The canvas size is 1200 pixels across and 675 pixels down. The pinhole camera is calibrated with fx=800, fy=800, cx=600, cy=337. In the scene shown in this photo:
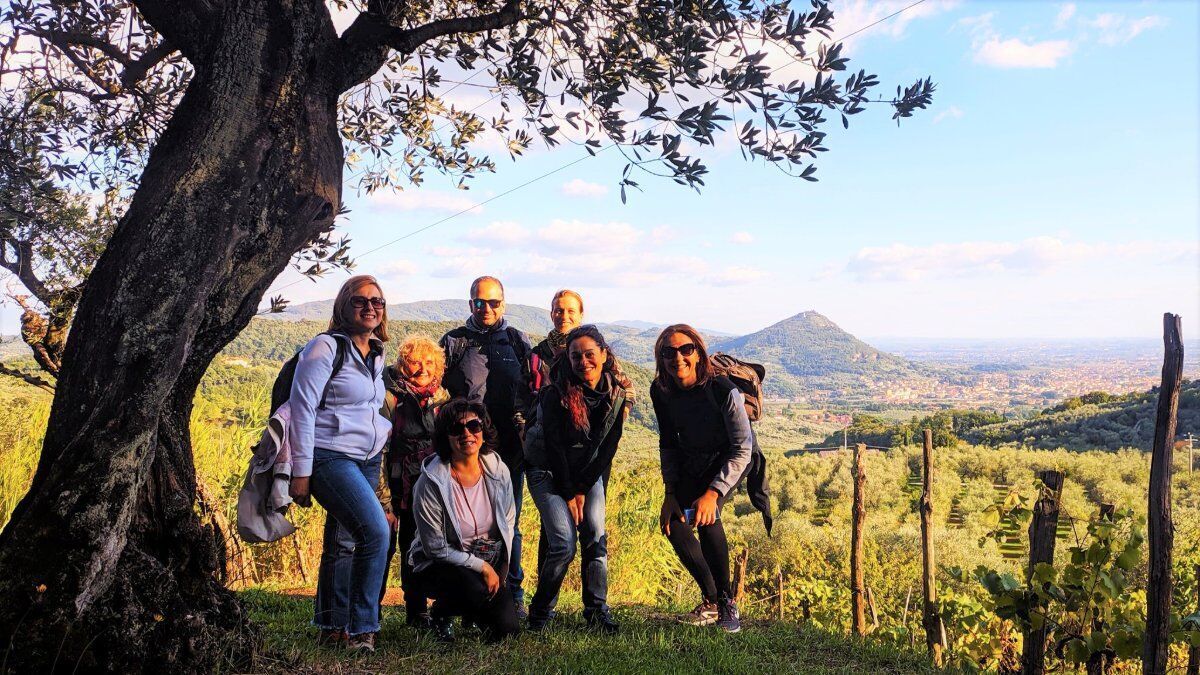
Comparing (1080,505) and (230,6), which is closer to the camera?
(230,6)

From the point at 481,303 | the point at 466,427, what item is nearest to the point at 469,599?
the point at 466,427

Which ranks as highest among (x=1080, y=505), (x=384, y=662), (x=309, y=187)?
(x=309, y=187)

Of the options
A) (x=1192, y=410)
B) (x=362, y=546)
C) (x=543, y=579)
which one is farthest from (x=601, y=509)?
(x=1192, y=410)

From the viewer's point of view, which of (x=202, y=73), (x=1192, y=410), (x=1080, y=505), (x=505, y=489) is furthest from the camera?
(x=1192, y=410)

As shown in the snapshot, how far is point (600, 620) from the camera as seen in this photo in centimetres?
539

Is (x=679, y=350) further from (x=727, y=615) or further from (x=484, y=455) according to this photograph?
(x=727, y=615)

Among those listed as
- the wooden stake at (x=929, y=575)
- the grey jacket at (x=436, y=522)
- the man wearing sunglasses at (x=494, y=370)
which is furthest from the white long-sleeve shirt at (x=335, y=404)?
the wooden stake at (x=929, y=575)

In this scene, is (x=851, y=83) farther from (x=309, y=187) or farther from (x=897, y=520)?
(x=897, y=520)

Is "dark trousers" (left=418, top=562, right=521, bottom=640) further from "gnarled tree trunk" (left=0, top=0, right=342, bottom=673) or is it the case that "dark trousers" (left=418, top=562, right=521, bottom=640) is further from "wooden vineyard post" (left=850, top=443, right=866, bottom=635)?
"wooden vineyard post" (left=850, top=443, right=866, bottom=635)

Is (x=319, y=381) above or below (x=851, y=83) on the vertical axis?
below

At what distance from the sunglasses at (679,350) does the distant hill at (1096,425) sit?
71.1 m

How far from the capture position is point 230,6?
13.5 feet

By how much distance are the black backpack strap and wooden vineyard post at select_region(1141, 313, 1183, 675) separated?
410cm

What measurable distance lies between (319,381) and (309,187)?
104 centimetres
